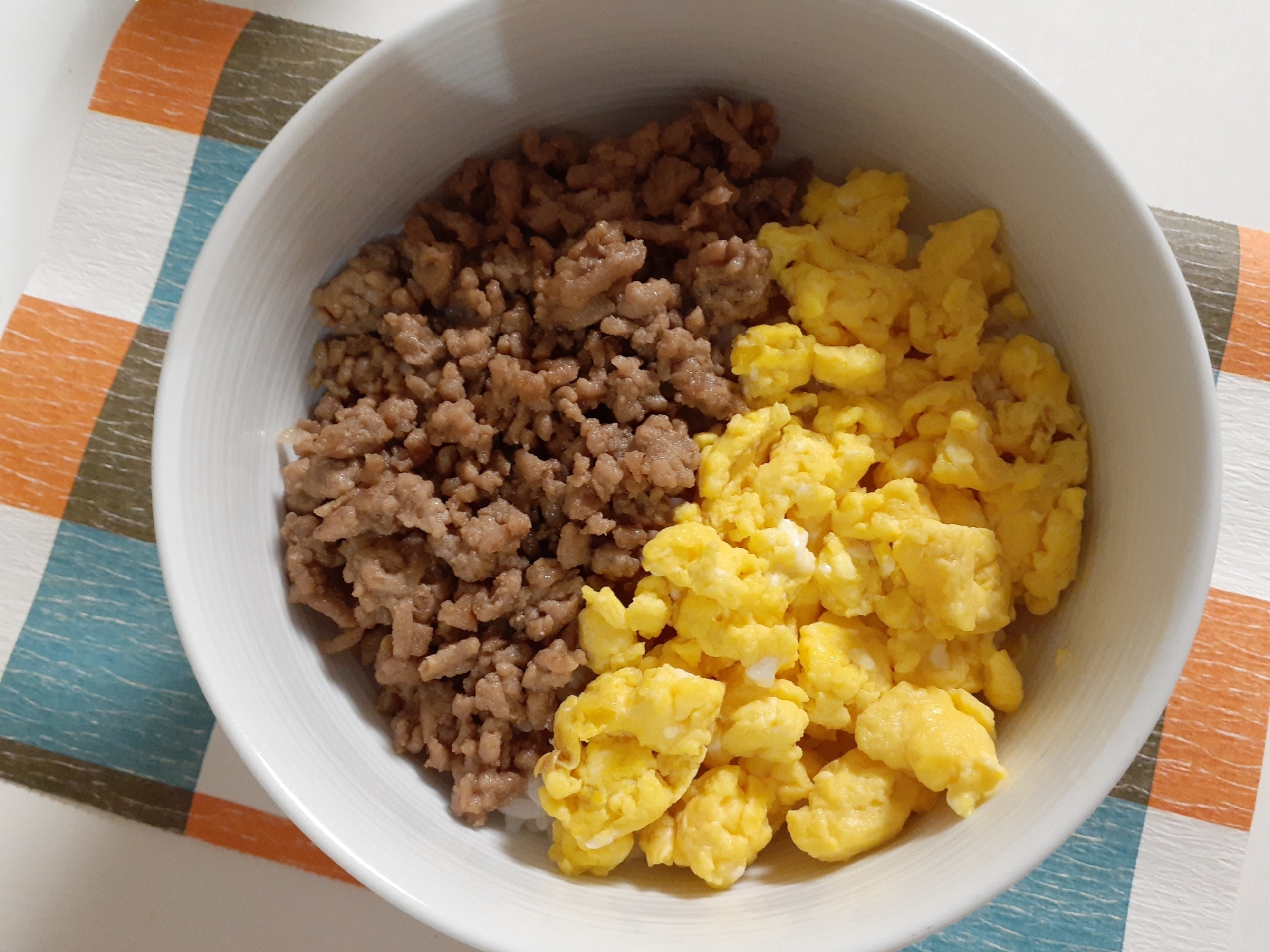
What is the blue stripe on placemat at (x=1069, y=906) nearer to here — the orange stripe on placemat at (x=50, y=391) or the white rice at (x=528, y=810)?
the white rice at (x=528, y=810)

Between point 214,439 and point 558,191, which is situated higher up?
point 558,191

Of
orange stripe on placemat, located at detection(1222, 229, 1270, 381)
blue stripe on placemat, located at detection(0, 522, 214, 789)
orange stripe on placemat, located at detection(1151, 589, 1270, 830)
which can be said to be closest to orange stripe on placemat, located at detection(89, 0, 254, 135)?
blue stripe on placemat, located at detection(0, 522, 214, 789)

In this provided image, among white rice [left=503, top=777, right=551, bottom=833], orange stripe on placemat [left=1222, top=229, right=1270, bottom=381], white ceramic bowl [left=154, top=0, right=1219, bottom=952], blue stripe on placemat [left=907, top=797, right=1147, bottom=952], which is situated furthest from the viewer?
orange stripe on placemat [left=1222, top=229, right=1270, bottom=381]

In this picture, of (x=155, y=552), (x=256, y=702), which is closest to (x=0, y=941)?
(x=155, y=552)

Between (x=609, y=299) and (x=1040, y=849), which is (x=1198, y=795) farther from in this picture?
(x=609, y=299)

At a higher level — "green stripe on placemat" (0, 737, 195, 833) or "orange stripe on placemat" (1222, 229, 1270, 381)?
"orange stripe on placemat" (1222, 229, 1270, 381)

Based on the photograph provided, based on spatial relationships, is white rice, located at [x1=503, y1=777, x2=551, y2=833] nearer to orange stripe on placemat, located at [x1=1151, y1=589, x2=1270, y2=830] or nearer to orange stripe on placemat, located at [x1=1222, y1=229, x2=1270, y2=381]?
orange stripe on placemat, located at [x1=1151, y1=589, x2=1270, y2=830]

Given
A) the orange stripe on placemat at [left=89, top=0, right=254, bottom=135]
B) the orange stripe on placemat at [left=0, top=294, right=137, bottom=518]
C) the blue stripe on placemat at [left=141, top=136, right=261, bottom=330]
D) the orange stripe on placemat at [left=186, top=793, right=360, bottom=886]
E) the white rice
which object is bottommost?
the orange stripe on placemat at [left=186, top=793, right=360, bottom=886]
